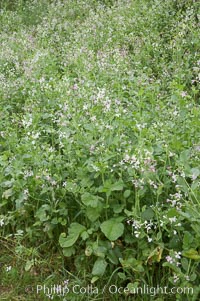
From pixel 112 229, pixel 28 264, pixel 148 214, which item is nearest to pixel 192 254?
pixel 148 214

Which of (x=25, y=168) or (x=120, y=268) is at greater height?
(x=25, y=168)

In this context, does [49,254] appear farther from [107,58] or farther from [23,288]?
[107,58]

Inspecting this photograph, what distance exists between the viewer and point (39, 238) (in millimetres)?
3586

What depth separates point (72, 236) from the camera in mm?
3232

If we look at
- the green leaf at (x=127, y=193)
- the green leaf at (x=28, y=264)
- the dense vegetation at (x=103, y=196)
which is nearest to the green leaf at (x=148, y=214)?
the dense vegetation at (x=103, y=196)

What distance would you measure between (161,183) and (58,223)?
0.99m

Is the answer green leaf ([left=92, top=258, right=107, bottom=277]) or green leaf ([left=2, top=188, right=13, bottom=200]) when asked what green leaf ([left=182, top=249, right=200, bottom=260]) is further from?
green leaf ([left=2, top=188, right=13, bottom=200])

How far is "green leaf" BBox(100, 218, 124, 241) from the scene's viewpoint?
3025mm

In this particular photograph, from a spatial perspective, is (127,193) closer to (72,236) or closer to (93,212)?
(93,212)

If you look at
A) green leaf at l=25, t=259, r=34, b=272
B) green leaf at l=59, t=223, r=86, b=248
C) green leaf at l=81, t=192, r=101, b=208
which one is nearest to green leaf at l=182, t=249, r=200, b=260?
green leaf at l=81, t=192, r=101, b=208

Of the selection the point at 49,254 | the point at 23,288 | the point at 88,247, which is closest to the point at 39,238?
the point at 49,254

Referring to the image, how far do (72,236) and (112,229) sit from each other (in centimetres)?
33

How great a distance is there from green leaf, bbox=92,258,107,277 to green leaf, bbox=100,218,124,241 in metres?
0.17

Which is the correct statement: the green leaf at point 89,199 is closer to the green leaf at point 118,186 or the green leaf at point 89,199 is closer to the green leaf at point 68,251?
the green leaf at point 118,186
